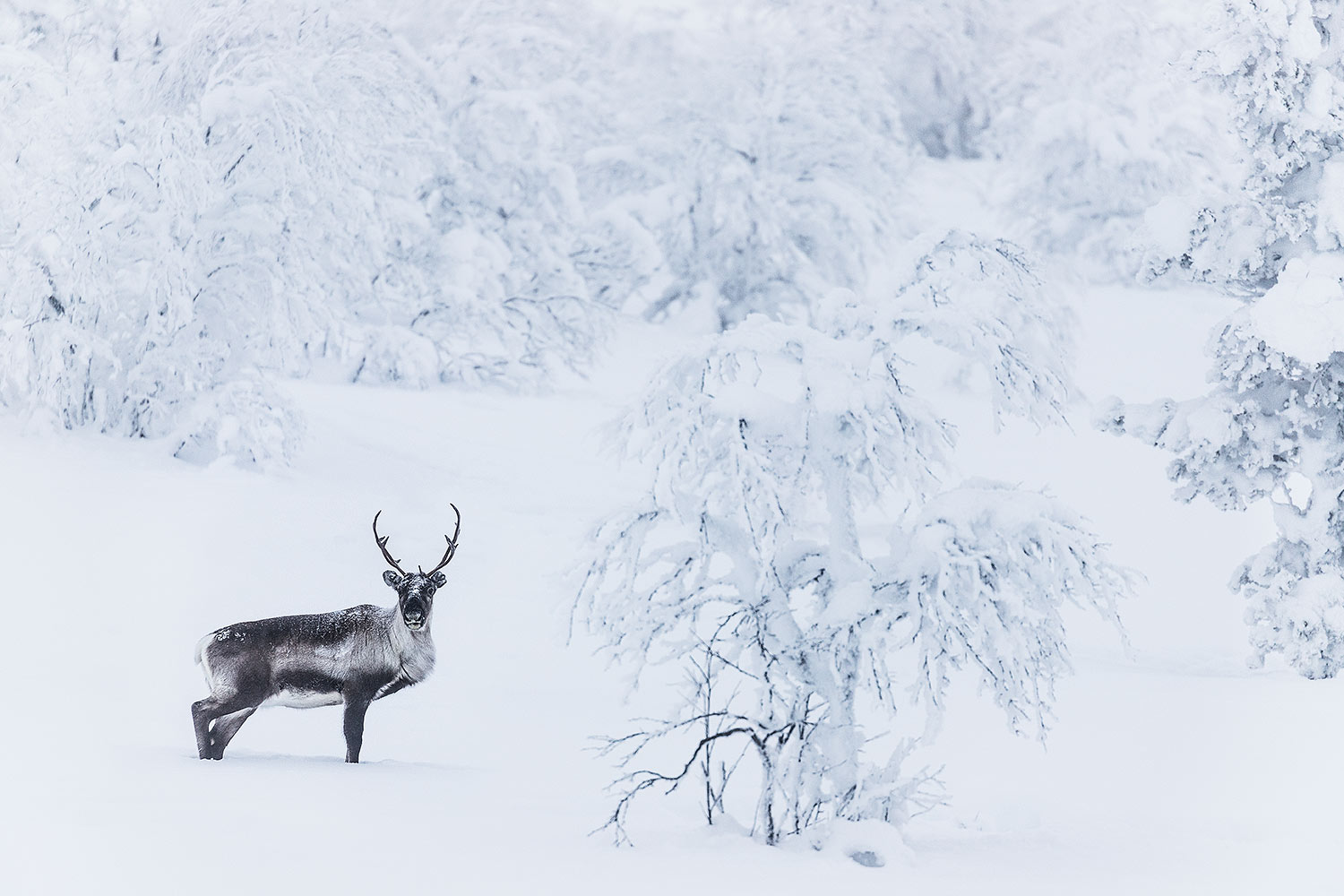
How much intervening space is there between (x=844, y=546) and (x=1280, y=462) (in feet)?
18.9

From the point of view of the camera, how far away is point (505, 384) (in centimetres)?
1823

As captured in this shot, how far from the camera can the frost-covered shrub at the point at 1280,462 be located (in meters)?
10.7

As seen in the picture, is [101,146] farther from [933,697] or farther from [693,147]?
[693,147]

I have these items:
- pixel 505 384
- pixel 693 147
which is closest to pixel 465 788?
pixel 505 384

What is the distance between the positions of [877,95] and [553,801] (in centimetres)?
2080

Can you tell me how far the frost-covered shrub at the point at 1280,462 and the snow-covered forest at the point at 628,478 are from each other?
0.04 m

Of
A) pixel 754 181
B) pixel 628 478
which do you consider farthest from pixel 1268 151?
pixel 754 181

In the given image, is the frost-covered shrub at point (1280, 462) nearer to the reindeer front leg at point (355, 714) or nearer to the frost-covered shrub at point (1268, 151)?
the frost-covered shrub at point (1268, 151)

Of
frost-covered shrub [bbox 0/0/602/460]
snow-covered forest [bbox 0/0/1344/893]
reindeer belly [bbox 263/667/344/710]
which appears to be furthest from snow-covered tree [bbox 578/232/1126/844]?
frost-covered shrub [bbox 0/0/602/460]

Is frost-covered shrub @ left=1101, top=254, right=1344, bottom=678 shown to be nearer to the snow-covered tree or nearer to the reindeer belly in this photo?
the snow-covered tree

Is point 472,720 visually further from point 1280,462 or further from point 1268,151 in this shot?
point 1268,151

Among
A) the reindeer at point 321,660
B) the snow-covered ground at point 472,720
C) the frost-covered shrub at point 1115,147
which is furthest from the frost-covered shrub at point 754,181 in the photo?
the reindeer at point 321,660

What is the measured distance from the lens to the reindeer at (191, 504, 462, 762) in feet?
20.6

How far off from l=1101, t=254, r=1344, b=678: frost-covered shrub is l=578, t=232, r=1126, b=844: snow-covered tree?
433cm
